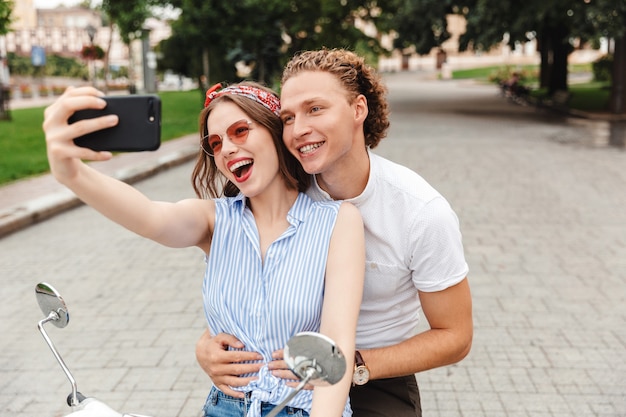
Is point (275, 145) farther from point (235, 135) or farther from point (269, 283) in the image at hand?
point (269, 283)

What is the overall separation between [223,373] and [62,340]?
3.22 metres

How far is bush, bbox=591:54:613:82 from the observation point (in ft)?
A: 113

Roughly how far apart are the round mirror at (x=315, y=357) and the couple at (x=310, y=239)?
0.47m

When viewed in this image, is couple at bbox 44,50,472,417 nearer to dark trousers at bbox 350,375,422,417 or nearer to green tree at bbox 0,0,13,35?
dark trousers at bbox 350,375,422,417

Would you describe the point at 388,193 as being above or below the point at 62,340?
above

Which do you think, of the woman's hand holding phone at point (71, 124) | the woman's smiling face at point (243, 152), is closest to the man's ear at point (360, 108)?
the woman's smiling face at point (243, 152)

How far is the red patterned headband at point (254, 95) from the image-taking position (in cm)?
212

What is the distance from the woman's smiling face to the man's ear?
289 mm

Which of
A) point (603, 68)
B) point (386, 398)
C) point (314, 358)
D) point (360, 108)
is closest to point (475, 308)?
point (386, 398)

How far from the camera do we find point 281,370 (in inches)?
78.1

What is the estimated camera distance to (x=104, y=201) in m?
1.85

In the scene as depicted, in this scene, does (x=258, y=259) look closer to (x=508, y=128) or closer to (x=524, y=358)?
(x=524, y=358)

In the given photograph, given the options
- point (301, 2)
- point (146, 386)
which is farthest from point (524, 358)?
point (301, 2)

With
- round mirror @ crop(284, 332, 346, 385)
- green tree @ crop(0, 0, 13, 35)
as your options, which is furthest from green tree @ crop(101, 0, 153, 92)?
round mirror @ crop(284, 332, 346, 385)
